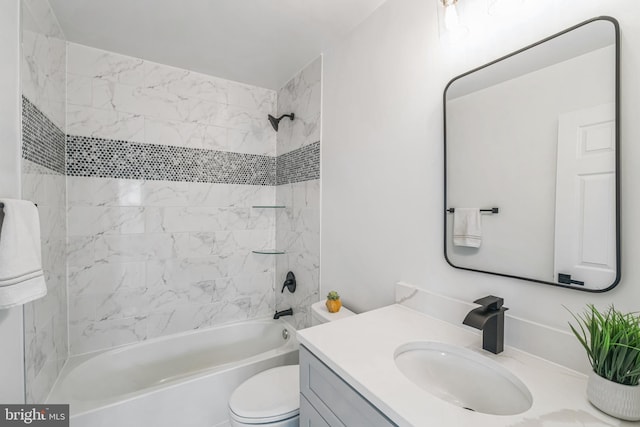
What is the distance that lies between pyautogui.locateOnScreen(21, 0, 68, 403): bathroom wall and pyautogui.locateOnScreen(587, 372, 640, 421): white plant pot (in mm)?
1969

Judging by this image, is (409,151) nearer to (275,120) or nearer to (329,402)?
(329,402)

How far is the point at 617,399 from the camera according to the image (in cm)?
61

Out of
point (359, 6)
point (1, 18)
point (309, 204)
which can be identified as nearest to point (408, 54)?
point (359, 6)

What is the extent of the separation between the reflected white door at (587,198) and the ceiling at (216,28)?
120 centimetres

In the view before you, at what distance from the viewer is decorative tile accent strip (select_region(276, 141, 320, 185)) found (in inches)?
80.4

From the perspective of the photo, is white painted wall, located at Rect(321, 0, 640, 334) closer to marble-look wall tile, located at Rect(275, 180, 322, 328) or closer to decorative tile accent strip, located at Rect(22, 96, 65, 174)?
marble-look wall tile, located at Rect(275, 180, 322, 328)

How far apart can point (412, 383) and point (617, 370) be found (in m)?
0.45

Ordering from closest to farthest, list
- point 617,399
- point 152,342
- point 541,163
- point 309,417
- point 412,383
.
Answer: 1. point 617,399
2. point 412,383
3. point 541,163
4. point 309,417
5. point 152,342

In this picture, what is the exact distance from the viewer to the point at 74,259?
187cm

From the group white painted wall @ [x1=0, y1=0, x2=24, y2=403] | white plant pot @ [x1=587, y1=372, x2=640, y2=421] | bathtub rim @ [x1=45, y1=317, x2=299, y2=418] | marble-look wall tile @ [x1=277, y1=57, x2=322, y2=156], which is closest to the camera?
white plant pot @ [x1=587, y1=372, x2=640, y2=421]

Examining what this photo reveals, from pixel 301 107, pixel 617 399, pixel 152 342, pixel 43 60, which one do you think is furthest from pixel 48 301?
pixel 617 399

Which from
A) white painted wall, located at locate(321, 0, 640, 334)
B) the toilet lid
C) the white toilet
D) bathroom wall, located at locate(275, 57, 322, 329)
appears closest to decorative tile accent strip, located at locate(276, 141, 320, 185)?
bathroom wall, located at locate(275, 57, 322, 329)

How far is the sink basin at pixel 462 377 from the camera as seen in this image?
798mm

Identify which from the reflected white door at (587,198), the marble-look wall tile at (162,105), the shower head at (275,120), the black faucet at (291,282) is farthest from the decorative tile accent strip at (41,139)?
the reflected white door at (587,198)
